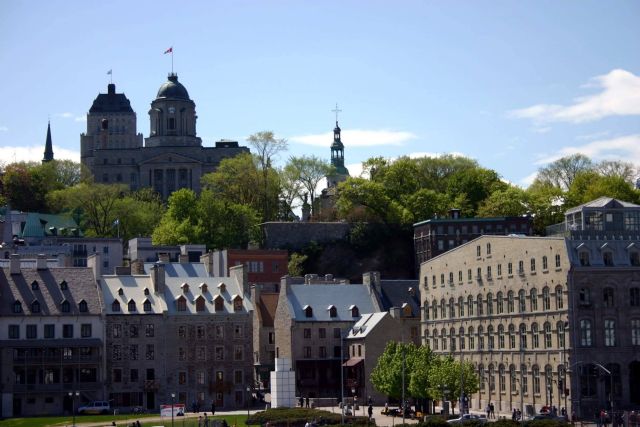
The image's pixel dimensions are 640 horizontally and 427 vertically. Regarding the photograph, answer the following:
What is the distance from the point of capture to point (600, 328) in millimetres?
99562

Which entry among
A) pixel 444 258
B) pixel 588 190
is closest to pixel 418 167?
pixel 588 190

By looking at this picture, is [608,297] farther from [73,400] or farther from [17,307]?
[17,307]

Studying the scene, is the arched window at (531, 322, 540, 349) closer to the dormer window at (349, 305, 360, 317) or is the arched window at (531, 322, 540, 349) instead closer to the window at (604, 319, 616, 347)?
the window at (604, 319, 616, 347)

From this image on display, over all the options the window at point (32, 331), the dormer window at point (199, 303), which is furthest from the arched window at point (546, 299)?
the window at point (32, 331)

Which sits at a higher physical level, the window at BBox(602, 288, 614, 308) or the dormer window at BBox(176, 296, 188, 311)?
the dormer window at BBox(176, 296, 188, 311)

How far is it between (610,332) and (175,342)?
132 feet

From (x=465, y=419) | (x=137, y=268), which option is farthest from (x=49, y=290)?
(x=465, y=419)

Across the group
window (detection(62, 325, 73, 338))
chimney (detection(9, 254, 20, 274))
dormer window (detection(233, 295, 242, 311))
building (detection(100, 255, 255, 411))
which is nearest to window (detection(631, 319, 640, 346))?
building (detection(100, 255, 255, 411))

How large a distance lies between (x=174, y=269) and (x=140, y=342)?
21.0 metres

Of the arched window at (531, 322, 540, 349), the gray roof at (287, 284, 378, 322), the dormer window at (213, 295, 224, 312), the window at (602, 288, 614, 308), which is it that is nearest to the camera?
the window at (602, 288, 614, 308)

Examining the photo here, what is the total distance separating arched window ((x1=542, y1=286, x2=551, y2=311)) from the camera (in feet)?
336

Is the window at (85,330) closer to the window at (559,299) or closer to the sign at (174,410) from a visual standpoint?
the sign at (174,410)

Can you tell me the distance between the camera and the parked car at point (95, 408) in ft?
382

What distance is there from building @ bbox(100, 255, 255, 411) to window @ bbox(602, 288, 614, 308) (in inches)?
1447
